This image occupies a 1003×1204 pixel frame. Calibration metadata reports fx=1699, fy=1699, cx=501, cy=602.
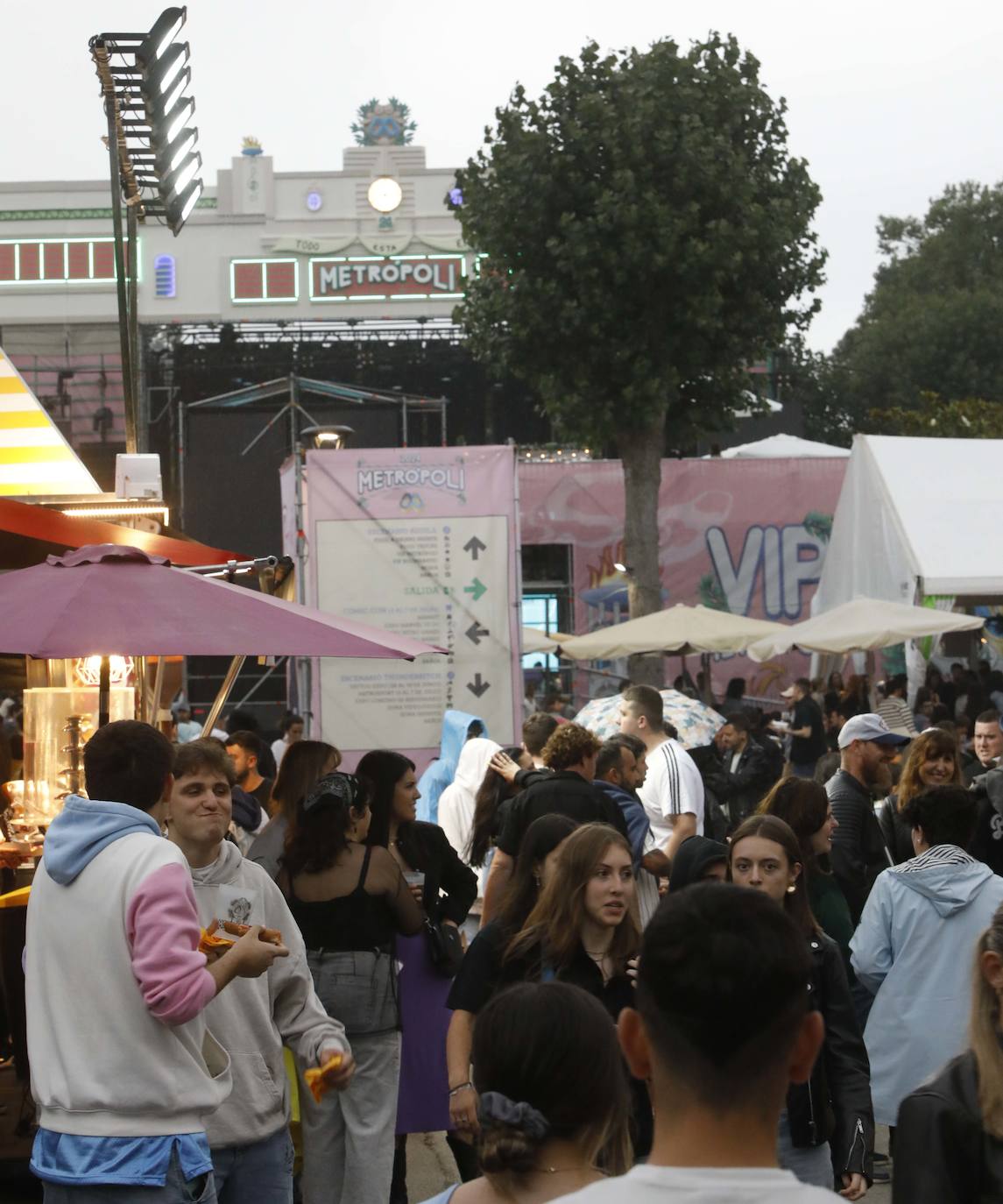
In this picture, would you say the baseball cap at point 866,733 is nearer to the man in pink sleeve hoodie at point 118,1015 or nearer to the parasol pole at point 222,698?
the parasol pole at point 222,698

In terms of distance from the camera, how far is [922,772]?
7.89 m

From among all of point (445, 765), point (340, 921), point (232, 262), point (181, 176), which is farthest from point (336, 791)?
point (232, 262)

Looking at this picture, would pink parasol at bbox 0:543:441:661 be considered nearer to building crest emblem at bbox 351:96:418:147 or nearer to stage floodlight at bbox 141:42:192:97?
stage floodlight at bbox 141:42:192:97

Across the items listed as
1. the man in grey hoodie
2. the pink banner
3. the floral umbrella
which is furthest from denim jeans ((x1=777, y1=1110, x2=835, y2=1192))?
the pink banner

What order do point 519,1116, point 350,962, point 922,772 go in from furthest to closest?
point 922,772 → point 350,962 → point 519,1116

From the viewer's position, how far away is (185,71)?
1188 cm

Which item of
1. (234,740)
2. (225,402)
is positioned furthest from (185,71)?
(225,402)

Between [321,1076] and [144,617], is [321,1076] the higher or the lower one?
the lower one

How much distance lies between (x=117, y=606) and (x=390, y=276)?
1874 inches

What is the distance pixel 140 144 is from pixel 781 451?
20.5 meters

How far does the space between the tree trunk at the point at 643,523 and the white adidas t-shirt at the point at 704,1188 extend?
2354 centimetres

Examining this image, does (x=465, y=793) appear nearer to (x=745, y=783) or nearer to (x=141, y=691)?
(x=141, y=691)

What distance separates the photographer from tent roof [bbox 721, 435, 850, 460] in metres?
30.8

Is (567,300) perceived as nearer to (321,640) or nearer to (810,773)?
(810,773)
